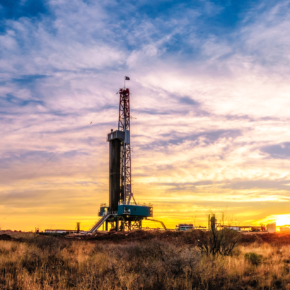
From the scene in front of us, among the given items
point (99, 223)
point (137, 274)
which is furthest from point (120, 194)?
point (137, 274)

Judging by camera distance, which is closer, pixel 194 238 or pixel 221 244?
pixel 221 244

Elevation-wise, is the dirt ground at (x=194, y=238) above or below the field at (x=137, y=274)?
below

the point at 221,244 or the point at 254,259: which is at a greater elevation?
the point at 221,244

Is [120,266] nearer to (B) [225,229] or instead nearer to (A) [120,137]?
(B) [225,229]

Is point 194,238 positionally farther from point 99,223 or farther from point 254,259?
point 99,223

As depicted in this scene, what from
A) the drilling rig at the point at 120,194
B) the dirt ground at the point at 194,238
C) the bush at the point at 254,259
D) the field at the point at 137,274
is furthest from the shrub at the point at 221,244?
the drilling rig at the point at 120,194

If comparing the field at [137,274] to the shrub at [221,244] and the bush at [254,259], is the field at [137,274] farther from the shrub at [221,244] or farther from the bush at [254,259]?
the shrub at [221,244]

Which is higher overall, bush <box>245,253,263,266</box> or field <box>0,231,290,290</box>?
field <box>0,231,290,290</box>

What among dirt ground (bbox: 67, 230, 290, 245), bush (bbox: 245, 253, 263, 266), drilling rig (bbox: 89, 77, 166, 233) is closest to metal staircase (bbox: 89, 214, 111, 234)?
drilling rig (bbox: 89, 77, 166, 233)

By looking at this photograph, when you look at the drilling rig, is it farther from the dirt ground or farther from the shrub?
the shrub

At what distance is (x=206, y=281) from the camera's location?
1010 cm

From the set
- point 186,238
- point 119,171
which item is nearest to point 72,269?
point 186,238

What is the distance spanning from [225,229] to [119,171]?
117ft

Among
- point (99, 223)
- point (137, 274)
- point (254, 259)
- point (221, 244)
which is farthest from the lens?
point (99, 223)
